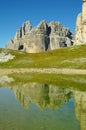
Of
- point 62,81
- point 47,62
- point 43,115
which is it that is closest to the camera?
point 43,115

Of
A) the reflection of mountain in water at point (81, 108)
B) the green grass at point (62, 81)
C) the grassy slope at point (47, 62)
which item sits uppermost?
the grassy slope at point (47, 62)

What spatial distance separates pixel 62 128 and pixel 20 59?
312ft

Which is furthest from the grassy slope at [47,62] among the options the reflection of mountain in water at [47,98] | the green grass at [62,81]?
the reflection of mountain in water at [47,98]

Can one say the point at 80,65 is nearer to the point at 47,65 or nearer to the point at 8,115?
the point at 47,65

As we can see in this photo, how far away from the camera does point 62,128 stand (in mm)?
22109

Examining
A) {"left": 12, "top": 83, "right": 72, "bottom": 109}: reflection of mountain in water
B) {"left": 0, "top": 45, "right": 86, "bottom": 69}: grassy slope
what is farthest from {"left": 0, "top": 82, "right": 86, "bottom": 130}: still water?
{"left": 0, "top": 45, "right": 86, "bottom": 69}: grassy slope

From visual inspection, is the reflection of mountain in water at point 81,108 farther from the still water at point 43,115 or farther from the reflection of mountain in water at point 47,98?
the reflection of mountain in water at point 47,98

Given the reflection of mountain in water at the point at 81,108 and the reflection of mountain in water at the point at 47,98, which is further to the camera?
the reflection of mountain in water at the point at 47,98

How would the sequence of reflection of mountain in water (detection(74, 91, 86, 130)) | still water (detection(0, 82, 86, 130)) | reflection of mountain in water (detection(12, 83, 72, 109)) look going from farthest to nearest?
reflection of mountain in water (detection(12, 83, 72, 109))
reflection of mountain in water (detection(74, 91, 86, 130))
still water (detection(0, 82, 86, 130))

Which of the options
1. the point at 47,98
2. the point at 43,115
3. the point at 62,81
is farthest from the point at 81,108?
the point at 62,81

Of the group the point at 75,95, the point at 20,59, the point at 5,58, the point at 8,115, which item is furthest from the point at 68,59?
the point at 8,115

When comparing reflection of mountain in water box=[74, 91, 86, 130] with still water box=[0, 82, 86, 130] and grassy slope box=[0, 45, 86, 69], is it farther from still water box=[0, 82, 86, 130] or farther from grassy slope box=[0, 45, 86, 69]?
grassy slope box=[0, 45, 86, 69]

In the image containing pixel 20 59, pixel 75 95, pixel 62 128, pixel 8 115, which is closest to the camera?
pixel 62 128

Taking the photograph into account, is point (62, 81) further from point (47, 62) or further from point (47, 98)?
point (47, 62)
